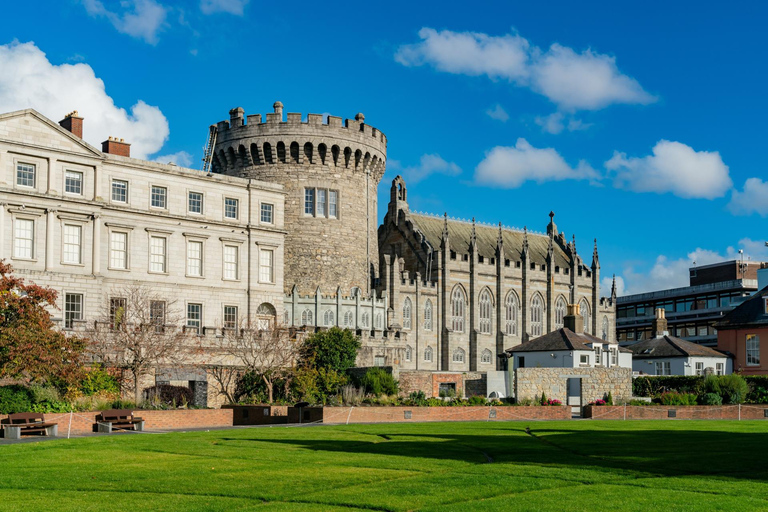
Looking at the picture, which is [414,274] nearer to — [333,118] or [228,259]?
[333,118]

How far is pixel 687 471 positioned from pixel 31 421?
21550 millimetres

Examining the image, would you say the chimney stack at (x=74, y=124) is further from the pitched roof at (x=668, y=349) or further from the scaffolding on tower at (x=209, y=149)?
the pitched roof at (x=668, y=349)

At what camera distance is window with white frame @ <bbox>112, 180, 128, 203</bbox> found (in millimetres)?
53281

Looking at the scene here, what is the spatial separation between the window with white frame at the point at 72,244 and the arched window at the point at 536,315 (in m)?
47.9

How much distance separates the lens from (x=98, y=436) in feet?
102

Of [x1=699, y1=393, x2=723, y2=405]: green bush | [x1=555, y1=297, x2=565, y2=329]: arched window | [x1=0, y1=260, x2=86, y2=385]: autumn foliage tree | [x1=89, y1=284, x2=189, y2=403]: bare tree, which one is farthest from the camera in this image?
[x1=555, y1=297, x2=565, y2=329]: arched window

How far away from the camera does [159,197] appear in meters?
55.2

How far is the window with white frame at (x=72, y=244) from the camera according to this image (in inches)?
1990

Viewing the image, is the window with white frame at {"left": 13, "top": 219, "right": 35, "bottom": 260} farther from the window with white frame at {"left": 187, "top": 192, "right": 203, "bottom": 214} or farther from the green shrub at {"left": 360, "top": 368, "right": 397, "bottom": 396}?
A: the green shrub at {"left": 360, "top": 368, "right": 397, "bottom": 396}

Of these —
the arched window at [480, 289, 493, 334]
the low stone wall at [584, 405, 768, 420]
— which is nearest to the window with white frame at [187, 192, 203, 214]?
the low stone wall at [584, 405, 768, 420]

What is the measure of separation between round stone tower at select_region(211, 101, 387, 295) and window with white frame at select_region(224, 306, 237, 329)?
24.6 feet

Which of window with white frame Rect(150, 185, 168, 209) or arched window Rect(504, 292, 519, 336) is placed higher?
window with white frame Rect(150, 185, 168, 209)

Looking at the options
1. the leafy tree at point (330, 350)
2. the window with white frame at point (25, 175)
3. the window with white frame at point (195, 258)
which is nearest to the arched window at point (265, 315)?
the leafy tree at point (330, 350)

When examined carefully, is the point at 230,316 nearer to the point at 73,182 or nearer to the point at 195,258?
the point at 195,258
